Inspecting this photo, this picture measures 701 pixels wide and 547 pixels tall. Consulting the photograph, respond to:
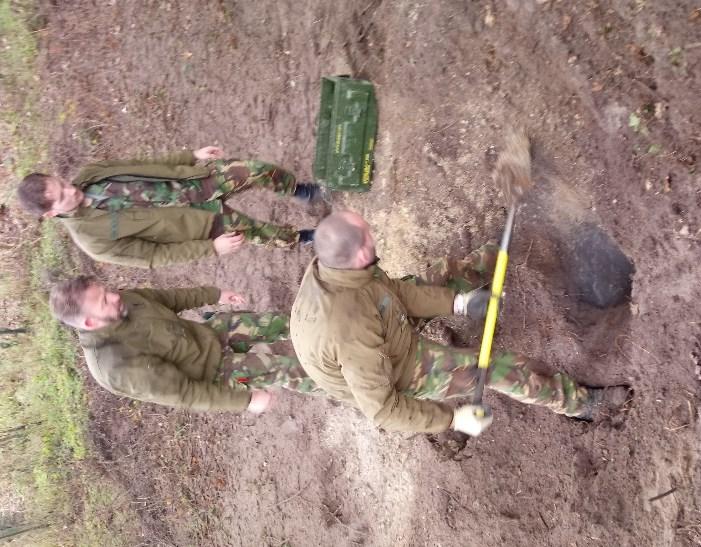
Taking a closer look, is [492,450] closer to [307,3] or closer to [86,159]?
[307,3]

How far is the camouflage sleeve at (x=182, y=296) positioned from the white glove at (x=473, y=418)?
6.94 feet

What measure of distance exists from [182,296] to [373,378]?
1980 millimetres

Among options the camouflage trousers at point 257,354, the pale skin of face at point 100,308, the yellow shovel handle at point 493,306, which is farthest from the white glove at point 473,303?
the pale skin of face at point 100,308

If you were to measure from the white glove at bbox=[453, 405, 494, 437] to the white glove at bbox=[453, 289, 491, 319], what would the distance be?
2.14 feet

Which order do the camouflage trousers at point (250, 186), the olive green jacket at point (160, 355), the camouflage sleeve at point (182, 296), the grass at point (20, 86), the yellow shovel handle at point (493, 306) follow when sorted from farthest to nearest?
the grass at point (20, 86), the camouflage trousers at point (250, 186), the camouflage sleeve at point (182, 296), the olive green jacket at point (160, 355), the yellow shovel handle at point (493, 306)

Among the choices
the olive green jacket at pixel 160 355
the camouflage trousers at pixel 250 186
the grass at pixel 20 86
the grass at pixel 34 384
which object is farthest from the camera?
the grass at pixel 20 86

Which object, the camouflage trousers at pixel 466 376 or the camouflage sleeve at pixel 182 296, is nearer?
the camouflage trousers at pixel 466 376

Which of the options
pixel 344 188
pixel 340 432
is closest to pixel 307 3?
pixel 344 188

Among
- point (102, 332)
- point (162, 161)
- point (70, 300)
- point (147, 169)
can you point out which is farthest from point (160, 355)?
point (162, 161)

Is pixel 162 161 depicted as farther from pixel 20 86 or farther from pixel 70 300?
pixel 20 86

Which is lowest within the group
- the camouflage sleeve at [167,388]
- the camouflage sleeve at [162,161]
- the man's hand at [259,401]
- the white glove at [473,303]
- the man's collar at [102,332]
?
the man's hand at [259,401]

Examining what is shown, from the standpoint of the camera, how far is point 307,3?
5.45m

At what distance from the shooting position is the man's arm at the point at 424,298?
358cm

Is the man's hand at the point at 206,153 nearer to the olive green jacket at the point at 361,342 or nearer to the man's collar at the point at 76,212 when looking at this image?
the man's collar at the point at 76,212
